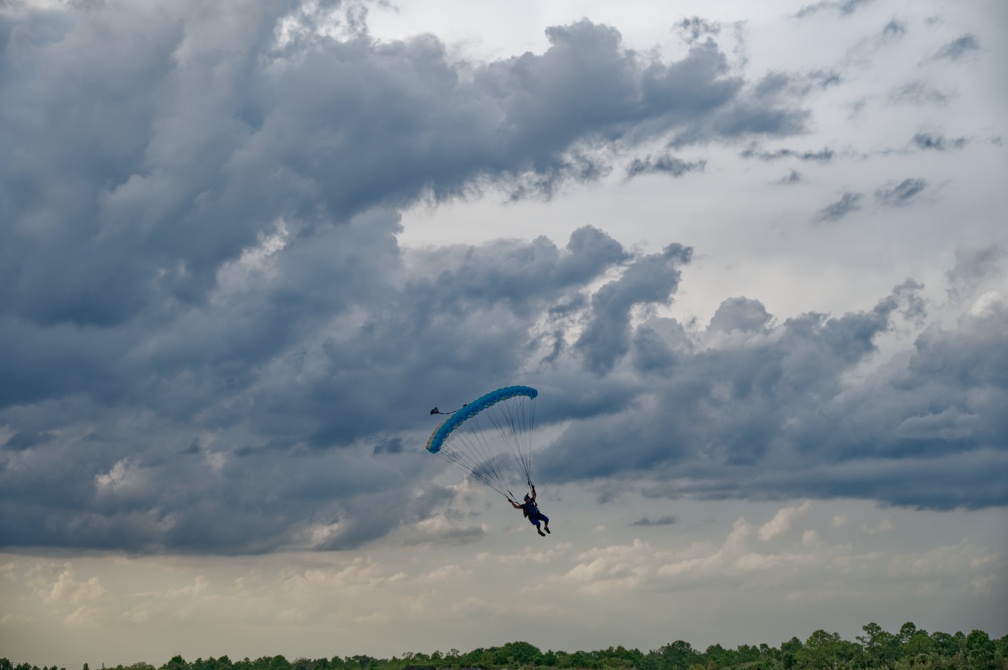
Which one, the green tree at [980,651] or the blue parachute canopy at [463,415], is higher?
the blue parachute canopy at [463,415]

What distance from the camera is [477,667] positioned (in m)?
179

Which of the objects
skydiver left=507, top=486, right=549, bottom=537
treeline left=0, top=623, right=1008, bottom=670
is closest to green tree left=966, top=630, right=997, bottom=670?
treeline left=0, top=623, right=1008, bottom=670

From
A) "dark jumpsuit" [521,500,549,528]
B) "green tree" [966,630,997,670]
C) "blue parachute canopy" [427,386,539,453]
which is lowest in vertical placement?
"green tree" [966,630,997,670]

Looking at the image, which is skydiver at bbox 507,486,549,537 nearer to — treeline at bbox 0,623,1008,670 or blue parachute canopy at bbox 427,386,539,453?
blue parachute canopy at bbox 427,386,539,453

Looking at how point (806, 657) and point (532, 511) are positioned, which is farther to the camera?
point (806, 657)

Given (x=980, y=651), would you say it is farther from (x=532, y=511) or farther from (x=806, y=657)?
(x=532, y=511)

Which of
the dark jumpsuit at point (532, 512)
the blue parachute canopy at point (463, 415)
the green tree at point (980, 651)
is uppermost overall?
the blue parachute canopy at point (463, 415)

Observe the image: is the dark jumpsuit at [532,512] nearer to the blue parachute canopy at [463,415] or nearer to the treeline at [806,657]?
the blue parachute canopy at [463,415]

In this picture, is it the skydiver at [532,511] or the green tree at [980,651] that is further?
the green tree at [980,651]

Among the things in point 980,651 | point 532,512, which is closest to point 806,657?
point 980,651

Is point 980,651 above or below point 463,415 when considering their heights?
below

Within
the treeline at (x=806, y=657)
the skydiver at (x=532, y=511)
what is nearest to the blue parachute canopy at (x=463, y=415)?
the skydiver at (x=532, y=511)

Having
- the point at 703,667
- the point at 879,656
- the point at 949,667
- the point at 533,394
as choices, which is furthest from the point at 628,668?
the point at 533,394

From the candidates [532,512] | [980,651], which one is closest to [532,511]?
[532,512]
